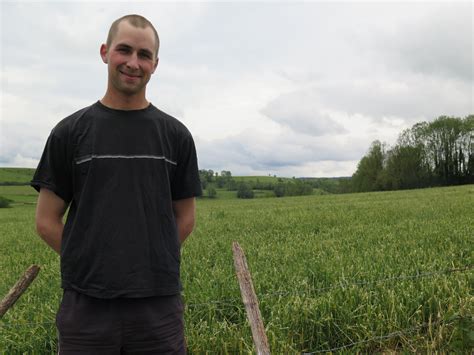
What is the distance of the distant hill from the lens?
9488 centimetres

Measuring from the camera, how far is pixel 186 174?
2.66 meters

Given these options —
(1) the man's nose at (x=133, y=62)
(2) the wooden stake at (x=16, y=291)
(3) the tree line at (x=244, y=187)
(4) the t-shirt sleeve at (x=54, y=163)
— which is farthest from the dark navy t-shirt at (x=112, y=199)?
(3) the tree line at (x=244, y=187)

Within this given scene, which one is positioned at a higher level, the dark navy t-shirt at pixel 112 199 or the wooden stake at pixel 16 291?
the dark navy t-shirt at pixel 112 199

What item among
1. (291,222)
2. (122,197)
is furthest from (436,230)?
(122,197)

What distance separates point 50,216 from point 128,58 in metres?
1.06

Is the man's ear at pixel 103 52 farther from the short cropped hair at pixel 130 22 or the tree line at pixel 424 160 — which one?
the tree line at pixel 424 160

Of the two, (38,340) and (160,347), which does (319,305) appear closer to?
(160,347)

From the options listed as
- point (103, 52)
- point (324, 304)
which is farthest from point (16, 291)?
point (324, 304)

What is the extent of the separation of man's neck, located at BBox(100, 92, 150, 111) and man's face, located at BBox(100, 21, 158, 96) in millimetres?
32

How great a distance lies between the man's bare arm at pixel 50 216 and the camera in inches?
96.0

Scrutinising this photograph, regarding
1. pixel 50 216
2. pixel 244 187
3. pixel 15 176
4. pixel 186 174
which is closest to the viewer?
pixel 50 216

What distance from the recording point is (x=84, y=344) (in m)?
2.24

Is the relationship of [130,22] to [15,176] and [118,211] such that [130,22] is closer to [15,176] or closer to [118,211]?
[118,211]

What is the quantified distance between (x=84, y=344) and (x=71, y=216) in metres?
0.72
